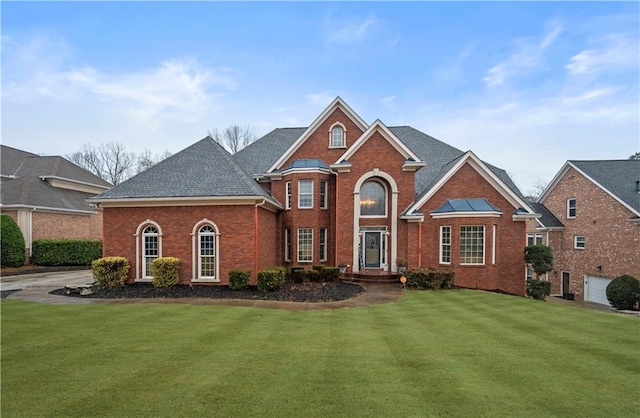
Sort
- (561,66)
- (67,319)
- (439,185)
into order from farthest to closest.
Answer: (439,185), (561,66), (67,319)

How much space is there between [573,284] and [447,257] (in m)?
16.3

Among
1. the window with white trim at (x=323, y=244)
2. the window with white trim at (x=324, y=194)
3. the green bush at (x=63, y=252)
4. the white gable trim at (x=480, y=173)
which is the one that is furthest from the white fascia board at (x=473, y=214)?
the green bush at (x=63, y=252)

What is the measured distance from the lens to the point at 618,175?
24297 millimetres

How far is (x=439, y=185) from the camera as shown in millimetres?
17953

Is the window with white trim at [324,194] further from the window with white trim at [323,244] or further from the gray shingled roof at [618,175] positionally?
the gray shingled roof at [618,175]

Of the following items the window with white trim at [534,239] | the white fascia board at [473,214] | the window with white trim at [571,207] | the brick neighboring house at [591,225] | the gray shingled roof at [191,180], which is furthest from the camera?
the window with white trim at [534,239]

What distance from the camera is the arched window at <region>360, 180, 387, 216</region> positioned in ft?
64.4

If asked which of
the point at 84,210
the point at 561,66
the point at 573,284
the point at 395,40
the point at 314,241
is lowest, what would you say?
the point at 573,284

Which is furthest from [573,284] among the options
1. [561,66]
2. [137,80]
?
[137,80]

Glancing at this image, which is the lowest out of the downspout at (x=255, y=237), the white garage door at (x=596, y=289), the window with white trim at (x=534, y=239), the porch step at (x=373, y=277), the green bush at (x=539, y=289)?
the white garage door at (x=596, y=289)

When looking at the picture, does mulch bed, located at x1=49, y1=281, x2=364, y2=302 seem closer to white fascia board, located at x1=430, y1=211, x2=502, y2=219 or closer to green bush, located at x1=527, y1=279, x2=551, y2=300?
white fascia board, located at x1=430, y1=211, x2=502, y2=219

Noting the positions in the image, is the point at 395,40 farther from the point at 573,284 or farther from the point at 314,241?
the point at 573,284

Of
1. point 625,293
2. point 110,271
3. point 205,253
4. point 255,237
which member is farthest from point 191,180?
point 625,293

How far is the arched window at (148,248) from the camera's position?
1606 centimetres
